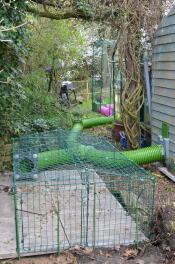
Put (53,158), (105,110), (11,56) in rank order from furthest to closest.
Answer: (105,110) → (11,56) → (53,158)

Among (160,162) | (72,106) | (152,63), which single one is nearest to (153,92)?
(152,63)

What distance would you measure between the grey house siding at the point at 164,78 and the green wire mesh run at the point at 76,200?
133 cm

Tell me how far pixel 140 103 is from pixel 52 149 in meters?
2.72

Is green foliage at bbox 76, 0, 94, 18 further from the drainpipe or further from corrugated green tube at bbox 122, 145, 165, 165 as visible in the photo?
corrugated green tube at bbox 122, 145, 165, 165

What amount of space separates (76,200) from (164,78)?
332 cm

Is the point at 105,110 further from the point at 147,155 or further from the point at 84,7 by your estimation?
the point at 147,155

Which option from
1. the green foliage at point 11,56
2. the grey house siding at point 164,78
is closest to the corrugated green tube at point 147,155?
the grey house siding at point 164,78

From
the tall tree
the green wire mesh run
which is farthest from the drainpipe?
the green wire mesh run

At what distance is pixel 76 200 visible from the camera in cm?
551

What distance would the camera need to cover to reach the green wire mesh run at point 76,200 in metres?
4.28

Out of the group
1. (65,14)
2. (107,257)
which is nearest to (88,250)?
(107,257)

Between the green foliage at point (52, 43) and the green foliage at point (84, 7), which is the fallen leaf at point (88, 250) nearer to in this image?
the green foliage at point (84, 7)

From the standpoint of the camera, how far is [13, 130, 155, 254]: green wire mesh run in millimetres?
4281

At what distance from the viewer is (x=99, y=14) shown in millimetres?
8578
